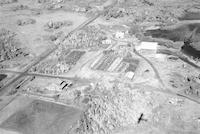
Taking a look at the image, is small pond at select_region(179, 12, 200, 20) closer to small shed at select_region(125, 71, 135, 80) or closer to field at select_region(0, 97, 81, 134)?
small shed at select_region(125, 71, 135, 80)

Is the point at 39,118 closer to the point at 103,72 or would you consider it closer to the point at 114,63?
the point at 103,72

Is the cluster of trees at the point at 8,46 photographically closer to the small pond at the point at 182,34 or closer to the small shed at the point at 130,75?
the small shed at the point at 130,75

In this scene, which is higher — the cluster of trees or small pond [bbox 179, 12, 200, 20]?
small pond [bbox 179, 12, 200, 20]

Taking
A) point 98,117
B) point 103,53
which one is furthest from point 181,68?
point 98,117

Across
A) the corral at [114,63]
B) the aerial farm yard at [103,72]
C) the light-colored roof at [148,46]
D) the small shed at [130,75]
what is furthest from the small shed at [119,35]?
the small shed at [130,75]

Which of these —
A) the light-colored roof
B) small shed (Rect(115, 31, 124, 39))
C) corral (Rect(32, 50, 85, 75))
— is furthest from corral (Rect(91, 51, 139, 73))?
small shed (Rect(115, 31, 124, 39))

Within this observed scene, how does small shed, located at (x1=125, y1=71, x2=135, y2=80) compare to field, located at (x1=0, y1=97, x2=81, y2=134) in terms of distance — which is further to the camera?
small shed, located at (x1=125, y1=71, x2=135, y2=80)

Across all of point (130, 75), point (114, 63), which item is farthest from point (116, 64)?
point (130, 75)

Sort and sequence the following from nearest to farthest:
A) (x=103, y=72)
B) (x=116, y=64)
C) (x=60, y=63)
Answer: (x=103, y=72) < (x=116, y=64) < (x=60, y=63)
